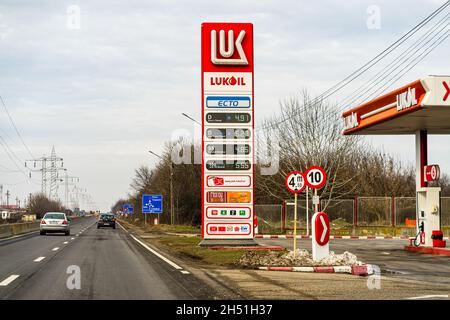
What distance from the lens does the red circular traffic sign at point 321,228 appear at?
56.5 ft

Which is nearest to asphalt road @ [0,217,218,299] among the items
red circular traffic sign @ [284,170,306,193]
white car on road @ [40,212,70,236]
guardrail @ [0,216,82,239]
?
red circular traffic sign @ [284,170,306,193]

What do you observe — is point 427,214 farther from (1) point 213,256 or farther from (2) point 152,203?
(2) point 152,203

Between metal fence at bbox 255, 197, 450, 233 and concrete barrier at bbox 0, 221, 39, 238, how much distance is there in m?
16.7

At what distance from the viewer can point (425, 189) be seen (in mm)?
26750

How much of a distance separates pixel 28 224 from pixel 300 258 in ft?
128

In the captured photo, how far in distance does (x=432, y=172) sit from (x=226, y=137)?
8237 millimetres

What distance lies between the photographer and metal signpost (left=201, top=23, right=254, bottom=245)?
26.0 meters

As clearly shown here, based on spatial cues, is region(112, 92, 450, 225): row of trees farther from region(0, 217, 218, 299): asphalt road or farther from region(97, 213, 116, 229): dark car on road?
region(0, 217, 218, 299): asphalt road

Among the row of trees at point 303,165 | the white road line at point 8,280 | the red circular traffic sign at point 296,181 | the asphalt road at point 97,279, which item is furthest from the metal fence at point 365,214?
the white road line at point 8,280

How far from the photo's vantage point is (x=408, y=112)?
23.5 m

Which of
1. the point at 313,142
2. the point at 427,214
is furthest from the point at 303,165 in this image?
the point at 427,214
